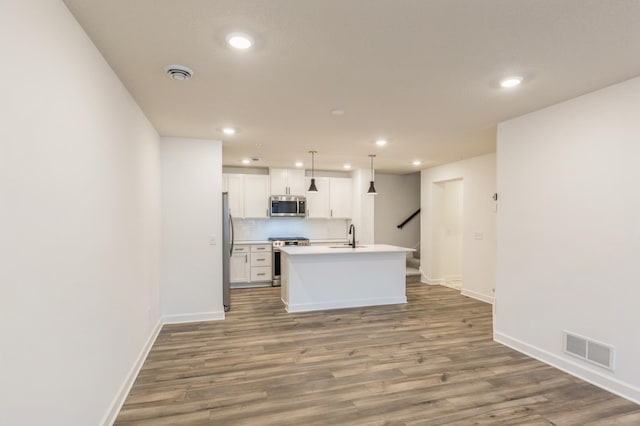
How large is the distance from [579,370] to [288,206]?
543 cm

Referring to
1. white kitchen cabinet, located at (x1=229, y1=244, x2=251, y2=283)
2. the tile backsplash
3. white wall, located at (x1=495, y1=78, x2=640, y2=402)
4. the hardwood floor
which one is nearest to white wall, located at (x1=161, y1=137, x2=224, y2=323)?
the hardwood floor

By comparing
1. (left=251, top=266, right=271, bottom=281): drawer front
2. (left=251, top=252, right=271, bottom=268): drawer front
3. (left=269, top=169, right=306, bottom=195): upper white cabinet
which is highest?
(left=269, top=169, right=306, bottom=195): upper white cabinet

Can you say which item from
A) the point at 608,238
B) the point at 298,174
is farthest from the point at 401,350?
the point at 298,174

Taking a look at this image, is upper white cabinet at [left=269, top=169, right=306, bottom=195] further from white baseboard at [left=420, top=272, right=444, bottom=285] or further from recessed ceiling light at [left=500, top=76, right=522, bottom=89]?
recessed ceiling light at [left=500, top=76, right=522, bottom=89]

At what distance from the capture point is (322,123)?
12.3ft

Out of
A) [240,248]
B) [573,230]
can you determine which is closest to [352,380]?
[573,230]

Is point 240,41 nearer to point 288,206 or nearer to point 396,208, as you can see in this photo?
point 288,206

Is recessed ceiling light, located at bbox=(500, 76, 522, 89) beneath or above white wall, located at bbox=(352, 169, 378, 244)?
above

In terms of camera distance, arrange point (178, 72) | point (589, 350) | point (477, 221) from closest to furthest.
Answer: point (178, 72) → point (589, 350) → point (477, 221)

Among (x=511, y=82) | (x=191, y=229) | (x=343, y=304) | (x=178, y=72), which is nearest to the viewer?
(x=178, y=72)

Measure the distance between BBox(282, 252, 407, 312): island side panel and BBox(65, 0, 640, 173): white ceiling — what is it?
2320 mm

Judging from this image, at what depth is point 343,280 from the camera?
206 inches

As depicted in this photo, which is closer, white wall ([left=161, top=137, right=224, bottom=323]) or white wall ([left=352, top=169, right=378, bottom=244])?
white wall ([left=161, top=137, right=224, bottom=323])

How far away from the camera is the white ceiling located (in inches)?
66.9
